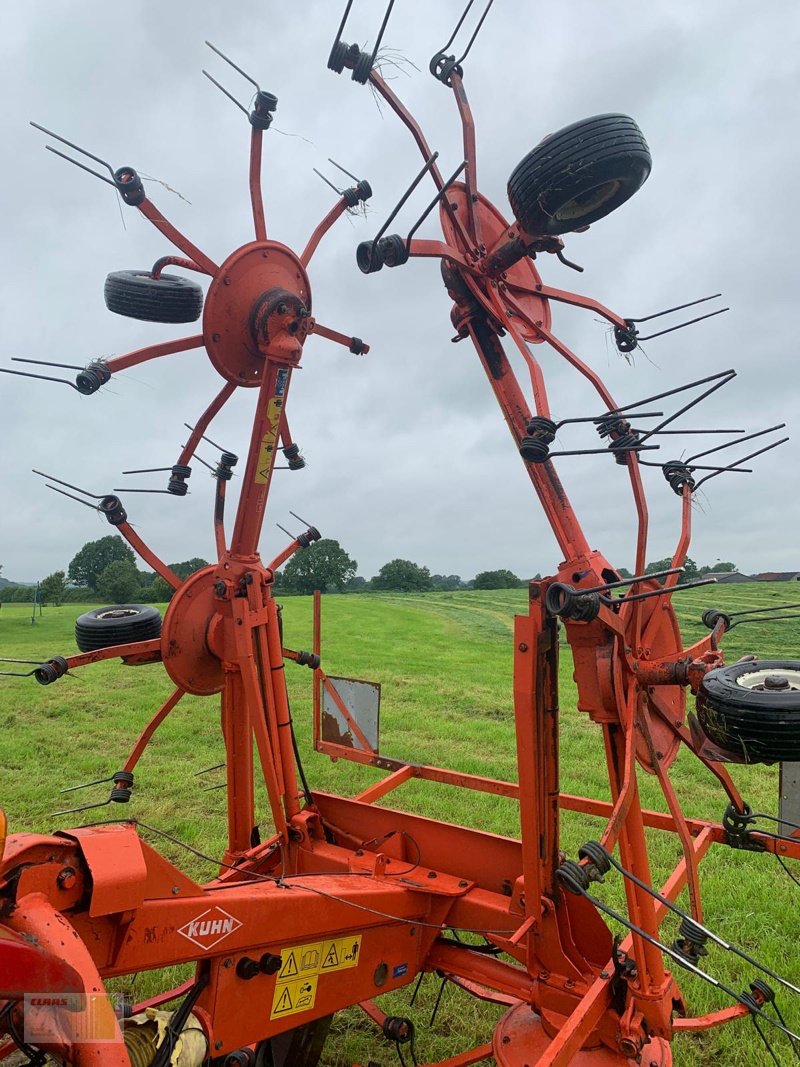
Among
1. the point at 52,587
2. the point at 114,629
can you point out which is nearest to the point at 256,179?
the point at 114,629

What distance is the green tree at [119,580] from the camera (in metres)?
21.2

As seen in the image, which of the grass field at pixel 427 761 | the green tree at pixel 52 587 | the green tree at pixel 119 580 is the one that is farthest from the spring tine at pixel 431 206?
the green tree at pixel 52 587

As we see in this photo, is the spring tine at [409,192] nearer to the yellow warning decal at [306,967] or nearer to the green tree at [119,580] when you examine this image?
the yellow warning decal at [306,967]

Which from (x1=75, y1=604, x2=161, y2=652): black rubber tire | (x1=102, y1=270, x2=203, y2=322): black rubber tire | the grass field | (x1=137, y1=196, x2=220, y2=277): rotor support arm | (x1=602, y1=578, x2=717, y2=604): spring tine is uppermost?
(x1=137, y1=196, x2=220, y2=277): rotor support arm

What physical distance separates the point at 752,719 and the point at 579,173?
2319mm

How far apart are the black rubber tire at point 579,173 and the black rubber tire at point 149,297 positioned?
73.3 inches

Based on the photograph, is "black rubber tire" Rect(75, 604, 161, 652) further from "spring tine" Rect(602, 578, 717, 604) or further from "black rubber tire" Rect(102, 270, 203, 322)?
"spring tine" Rect(602, 578, 717, 604)

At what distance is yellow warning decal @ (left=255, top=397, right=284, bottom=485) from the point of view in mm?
4398

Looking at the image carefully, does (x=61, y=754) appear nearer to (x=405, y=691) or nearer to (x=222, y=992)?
(x=405, y=691)

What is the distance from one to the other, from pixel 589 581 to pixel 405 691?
383 inches

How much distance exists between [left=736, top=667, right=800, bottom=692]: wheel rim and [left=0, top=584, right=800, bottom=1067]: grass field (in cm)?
227

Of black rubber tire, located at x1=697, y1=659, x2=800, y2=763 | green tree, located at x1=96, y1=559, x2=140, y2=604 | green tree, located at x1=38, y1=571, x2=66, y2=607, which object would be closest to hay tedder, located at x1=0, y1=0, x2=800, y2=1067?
black rubber tire, located at x1=697, y1=659, x2=800, y2=763

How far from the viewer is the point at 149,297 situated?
4.05m

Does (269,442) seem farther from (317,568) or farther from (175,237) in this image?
(317,568)
